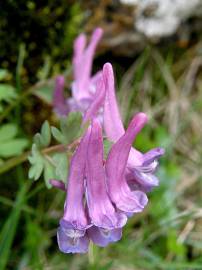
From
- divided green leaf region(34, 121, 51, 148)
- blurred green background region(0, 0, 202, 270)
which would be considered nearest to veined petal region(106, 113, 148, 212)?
divided green leaf region(34, 121, 51, 148)

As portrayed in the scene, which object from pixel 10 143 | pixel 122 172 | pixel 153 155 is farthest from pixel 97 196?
pixel 10 143

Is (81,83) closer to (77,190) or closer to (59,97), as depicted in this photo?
(59,97)

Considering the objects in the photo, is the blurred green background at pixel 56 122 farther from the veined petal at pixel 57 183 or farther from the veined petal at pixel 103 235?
the veined petal at pixel 103 235

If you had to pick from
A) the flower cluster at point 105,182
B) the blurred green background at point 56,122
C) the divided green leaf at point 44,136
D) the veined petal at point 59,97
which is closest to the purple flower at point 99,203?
the flower cluster at point 105,182

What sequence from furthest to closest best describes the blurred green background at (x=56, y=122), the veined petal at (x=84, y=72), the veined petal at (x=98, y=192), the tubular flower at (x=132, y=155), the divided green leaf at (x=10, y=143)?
the blurred green background at (x=56, y=122) → the veined petal at (x=84, y=72) → the divided green leaf at (x=10, y=143) → the tubular flower at (x=132, y=155) → the veined petal at (x=98, y=192)

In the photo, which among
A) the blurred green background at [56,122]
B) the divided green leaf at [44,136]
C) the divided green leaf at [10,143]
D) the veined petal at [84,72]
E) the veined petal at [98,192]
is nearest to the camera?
the veined petal at [98,192]

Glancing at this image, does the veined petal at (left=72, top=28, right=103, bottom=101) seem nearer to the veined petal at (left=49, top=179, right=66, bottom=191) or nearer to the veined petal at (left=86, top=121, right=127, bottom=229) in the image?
the veined petal at (left=49, top=179, right=66, bottom=191)

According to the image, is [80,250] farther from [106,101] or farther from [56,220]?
[56,220]

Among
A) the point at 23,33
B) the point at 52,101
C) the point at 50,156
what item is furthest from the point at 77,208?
the point at 23,33
